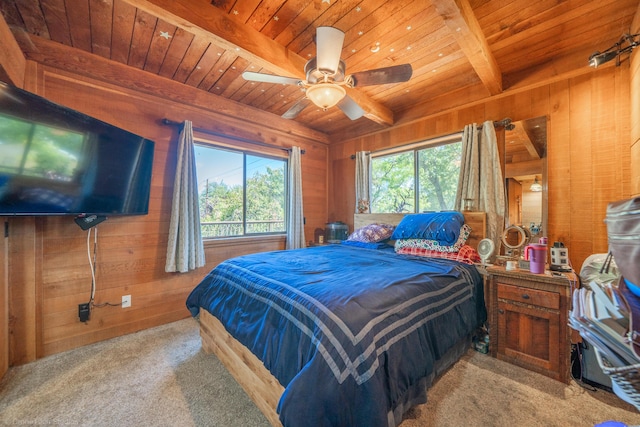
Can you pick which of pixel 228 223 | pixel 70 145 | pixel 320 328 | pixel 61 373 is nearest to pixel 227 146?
pixel 228 223

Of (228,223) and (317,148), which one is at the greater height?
(317,148)

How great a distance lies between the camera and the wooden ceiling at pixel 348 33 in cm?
172

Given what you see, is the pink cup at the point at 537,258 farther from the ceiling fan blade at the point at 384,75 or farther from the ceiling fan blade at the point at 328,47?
the ceiling fan blade at the point at 328,47

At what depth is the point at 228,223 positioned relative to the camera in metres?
3.53

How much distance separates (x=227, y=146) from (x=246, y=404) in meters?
2.80

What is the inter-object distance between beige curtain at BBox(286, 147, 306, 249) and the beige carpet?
1.98 metres

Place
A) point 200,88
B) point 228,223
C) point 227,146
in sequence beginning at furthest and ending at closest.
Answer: point 228,223
point 227,146
point 200,88

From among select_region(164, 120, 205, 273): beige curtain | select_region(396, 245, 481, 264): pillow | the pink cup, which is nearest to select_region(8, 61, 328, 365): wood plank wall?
select_region(164, 120, 205, 273): beige curtain

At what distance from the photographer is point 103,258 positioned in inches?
94.8

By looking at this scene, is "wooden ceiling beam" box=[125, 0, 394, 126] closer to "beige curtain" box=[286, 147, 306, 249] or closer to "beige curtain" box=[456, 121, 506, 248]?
"beige curtain" box=[286, 147, 306, 249]

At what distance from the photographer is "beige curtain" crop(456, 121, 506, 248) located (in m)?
2.56

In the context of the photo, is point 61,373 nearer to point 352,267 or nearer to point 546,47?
point 352,267

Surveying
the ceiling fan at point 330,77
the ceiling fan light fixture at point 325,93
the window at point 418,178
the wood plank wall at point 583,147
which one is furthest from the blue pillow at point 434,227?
the ceiling fan light fixture at point 325,93

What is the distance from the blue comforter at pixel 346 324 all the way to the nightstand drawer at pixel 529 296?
0.60 feet
